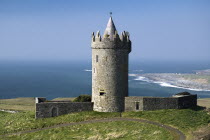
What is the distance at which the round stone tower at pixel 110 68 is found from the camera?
117 ft

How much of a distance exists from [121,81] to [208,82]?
14246cm

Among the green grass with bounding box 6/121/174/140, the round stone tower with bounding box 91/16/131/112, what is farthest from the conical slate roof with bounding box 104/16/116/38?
the green grass with bounding box 6/121/174/140

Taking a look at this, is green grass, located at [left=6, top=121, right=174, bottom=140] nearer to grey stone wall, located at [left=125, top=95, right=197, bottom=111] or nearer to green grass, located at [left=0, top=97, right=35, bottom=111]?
grey stone wall, located at [left=125, top=95, right=197, bottom=111]

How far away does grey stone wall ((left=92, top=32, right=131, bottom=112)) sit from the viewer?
117ft

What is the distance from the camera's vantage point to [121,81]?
36.2m

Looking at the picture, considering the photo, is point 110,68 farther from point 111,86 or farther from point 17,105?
point 17,105

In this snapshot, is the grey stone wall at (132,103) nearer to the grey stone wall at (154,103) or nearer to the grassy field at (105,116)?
the grey stone wall at (154,103)

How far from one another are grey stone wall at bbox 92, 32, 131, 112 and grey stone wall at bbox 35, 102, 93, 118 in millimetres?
2346

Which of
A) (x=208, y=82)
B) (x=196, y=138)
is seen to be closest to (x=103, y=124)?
(x=196, y=138)

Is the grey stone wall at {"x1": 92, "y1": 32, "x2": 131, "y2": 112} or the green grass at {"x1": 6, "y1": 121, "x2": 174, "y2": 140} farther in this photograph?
the grey stone wall at {"x1": 92, "y1": 32, "x2": 131, "y2": 112}

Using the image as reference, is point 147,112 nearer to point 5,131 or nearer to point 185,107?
point 185,107

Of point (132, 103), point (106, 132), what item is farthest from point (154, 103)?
point (106, 132)

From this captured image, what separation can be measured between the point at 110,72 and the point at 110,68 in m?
0.49

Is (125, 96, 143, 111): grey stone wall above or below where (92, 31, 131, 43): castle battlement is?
below
